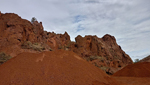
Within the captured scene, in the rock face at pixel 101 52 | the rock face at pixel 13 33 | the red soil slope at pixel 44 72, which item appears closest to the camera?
the red soil slope at pixel 44 72

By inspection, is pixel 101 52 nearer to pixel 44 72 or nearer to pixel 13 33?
pixel 13 33

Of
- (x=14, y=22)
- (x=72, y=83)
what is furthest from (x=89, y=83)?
(x=14, y=22)

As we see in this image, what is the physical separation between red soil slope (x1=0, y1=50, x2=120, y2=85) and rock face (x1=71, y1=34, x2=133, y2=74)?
16658mm

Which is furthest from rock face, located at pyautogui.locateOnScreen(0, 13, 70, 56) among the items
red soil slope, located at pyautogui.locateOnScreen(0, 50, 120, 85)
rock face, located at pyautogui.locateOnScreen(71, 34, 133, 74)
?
rock face, located at pyautogui.locateOnScreen(71, 34, 133, 74)

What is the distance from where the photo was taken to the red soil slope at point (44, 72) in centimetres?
393

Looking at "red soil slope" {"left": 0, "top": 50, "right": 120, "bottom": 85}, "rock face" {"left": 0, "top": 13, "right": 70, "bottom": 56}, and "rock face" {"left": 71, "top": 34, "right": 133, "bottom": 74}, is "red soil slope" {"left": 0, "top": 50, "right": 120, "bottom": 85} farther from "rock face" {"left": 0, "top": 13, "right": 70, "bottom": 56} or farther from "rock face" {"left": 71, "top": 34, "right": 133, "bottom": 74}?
"rock face" {"left": 71, "top": 34, "right": 133, "bottom": 74}

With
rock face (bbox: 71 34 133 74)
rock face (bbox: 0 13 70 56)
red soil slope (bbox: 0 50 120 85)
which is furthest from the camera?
rock face (bbox: 71 34 133 74)

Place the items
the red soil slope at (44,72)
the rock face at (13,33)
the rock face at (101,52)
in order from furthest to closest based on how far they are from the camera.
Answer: the rock face at (101,52), the rock face at (13,33), the red soil slope at (44,72)

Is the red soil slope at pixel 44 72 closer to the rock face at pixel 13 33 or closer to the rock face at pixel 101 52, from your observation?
the rock face at pixel 13 33

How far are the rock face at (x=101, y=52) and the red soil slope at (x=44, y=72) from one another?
54.7 feet

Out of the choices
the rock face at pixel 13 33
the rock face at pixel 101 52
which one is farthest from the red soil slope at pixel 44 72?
the rock face at pixel 101 52

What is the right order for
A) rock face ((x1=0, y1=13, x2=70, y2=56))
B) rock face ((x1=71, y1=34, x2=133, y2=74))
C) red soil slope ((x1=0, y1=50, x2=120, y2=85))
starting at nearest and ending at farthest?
red soil slope ((x1=0, y1=50, x2=120, y2=85)) → rock face ((x1=0, y1=13, x2=70, y2=56)) → rock face ((x1=71, y1=34, x2=133, y2=74))

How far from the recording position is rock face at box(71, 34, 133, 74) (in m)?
22.3

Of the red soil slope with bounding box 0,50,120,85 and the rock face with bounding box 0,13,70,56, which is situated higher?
the rock face with bounding box 0,13,70,56
